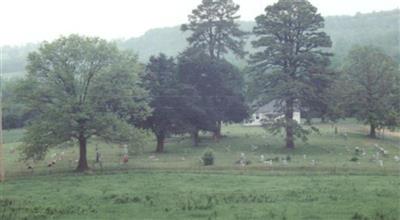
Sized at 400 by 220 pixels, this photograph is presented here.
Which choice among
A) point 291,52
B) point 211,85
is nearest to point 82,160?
point 291,52

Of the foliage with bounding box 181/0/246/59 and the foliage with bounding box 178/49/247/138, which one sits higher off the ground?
the foliage with bounding box 181/0/246/59

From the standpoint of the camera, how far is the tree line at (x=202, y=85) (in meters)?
40.2

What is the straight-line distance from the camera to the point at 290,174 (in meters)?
35.5

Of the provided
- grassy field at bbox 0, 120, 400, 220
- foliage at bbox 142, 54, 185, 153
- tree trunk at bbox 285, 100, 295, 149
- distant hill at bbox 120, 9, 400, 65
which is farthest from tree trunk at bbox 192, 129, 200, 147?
distant hill at bbox 120, 9, 400, 65

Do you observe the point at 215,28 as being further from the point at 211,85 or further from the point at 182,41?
the point at 182,41

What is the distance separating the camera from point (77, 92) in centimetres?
4128

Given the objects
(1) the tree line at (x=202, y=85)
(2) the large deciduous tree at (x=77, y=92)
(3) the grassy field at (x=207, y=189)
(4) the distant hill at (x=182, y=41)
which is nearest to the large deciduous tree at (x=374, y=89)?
(1) the tree line at (x=202, y=85)

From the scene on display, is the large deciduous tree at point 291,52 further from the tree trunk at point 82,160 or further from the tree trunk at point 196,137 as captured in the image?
the tree trunk at point 82,160

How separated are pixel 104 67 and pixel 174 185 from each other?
14292 mm

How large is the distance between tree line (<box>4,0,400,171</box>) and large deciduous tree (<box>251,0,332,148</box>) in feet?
0.34

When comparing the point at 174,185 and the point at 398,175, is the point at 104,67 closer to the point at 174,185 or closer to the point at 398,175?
the point at 174,185

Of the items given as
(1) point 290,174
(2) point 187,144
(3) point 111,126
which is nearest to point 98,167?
(3) point 111,126

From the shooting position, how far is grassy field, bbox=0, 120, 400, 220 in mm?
22672

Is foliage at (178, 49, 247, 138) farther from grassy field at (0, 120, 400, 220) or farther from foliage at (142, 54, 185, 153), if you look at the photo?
grassy field at (0, 120, 400, 220)
